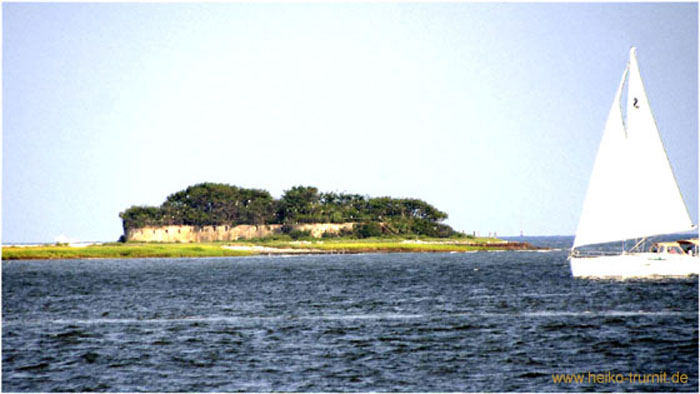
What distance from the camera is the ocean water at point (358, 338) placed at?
99.6 ft

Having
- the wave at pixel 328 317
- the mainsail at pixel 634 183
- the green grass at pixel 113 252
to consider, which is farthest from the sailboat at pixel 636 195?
the green grass at pixel 113 252

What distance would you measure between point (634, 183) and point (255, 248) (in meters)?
112

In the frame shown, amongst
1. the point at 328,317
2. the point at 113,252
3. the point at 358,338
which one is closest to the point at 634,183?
the point at 328,317

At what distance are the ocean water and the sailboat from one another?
162cm

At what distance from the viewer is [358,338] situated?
39469 millimetres

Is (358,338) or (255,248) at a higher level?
(255,248)

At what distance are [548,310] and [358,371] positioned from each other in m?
20.1

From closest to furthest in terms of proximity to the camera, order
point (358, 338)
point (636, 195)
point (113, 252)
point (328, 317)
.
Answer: point (358, 338) → point (328, 317) → point (636, 195) → point (113, 252)

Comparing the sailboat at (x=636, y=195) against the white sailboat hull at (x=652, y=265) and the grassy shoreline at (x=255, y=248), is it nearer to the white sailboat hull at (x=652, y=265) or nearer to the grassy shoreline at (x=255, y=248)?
the white sailboat hull at (x=652, y=265)

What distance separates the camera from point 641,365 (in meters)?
31.6

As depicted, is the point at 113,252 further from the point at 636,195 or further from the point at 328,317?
the point at 328,317

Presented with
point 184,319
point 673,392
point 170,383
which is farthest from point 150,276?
point 673,392

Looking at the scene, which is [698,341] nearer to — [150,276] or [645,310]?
[645,310]

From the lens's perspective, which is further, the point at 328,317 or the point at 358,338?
the point at 328,317
